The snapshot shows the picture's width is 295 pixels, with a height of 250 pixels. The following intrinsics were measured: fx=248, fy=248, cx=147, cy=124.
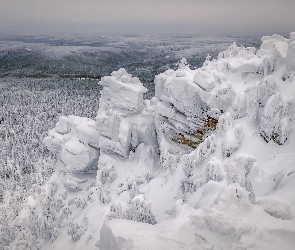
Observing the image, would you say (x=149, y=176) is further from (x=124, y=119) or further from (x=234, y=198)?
(x=234, y=198)

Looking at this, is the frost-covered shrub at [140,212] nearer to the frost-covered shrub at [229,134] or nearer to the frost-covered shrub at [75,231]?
the frost-covered shrub at [229,134]

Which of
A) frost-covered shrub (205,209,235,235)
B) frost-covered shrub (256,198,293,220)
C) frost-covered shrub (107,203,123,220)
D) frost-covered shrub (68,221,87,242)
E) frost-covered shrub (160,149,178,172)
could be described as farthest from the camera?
frost-covered shrub (160,149,178,172)

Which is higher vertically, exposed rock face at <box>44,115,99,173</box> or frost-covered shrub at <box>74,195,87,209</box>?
exposed rock face at <box>44,115,99,173</box>

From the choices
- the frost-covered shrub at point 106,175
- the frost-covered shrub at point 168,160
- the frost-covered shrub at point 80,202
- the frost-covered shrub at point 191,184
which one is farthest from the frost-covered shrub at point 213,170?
the frost-covered shrub at point 80,202

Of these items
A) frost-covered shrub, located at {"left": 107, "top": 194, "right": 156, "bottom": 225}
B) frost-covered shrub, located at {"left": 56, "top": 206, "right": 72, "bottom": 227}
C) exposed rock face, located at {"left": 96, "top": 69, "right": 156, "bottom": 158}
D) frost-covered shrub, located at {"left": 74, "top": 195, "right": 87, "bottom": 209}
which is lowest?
frost-covered shrub, located at {"left": 56, "top": 206, "right": 72, "bottom": 227}

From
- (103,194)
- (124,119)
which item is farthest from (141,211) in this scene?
(124,119)

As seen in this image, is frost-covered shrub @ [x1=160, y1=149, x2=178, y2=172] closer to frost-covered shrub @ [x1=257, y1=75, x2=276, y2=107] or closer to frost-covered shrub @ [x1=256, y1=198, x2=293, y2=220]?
frost-covered shrub @ [x1=257, y1=75, x2=276, y2=107]

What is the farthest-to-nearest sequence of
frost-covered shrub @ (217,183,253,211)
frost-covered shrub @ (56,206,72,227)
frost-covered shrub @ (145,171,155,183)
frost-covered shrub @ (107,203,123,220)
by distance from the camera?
1. frost-covered shrub @ (56,206,72,227)
2. frost-covered shrub @ (145,171,155,183)
3. frost-covered shrub @ (107,203,123,220)
4. frost-covered shrub @ (217,183,253,211)

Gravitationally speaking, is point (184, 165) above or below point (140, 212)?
above

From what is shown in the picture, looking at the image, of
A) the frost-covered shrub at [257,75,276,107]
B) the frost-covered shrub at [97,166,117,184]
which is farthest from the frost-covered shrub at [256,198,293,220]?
the frost-covered shrub at [97,166,117,184]

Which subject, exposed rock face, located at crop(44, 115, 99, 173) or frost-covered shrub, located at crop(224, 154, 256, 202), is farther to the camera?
exposed rock face, located at crop(44, 115, 99, 173)
